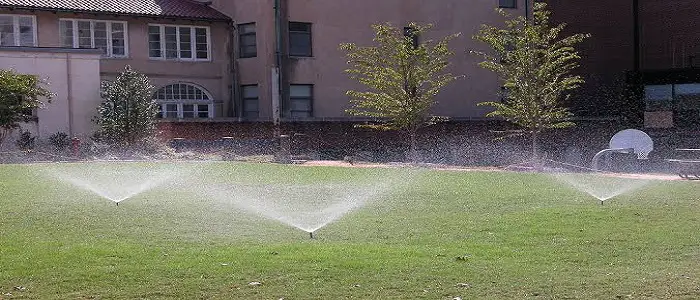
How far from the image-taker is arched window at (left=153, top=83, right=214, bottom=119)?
3938cm

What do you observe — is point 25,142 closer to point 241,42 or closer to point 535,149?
point 241,42

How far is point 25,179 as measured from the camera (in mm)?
20266

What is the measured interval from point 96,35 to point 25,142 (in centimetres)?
916

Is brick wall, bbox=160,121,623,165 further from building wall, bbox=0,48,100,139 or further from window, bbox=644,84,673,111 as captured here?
window, bbox=644,84,673,111

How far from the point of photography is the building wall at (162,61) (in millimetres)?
36906

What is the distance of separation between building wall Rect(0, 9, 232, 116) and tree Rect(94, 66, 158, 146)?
19.7 feet

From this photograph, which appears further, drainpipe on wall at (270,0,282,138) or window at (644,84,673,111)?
window at (644,84,673,111)

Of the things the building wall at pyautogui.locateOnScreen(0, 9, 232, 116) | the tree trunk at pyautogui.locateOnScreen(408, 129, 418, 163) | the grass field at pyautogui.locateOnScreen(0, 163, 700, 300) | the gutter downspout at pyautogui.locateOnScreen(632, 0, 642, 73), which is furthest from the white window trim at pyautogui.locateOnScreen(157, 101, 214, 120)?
the grass field at pyautogui.locateOnScreen(0, 163, 700, 300)

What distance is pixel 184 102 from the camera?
131ft

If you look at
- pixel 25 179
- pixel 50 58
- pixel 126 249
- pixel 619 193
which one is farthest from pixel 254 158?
pixel 126 249

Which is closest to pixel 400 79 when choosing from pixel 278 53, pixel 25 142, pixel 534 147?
pixel 534 147

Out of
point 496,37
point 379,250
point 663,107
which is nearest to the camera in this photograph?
point 379,250

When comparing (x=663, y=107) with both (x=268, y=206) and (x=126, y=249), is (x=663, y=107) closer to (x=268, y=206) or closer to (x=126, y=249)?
(x=268, y=206)

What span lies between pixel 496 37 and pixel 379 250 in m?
22.6
